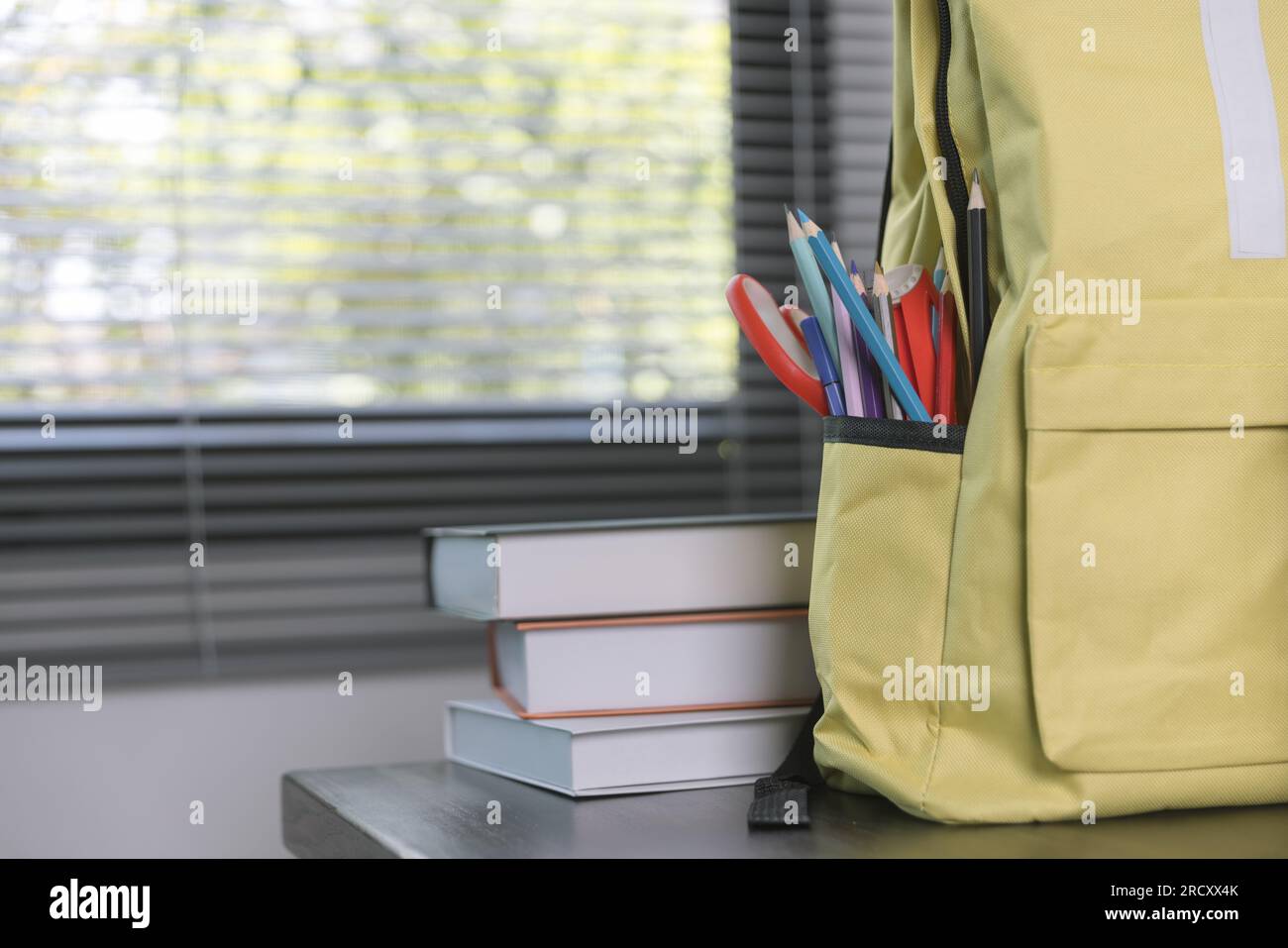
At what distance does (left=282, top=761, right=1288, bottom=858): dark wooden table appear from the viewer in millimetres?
583

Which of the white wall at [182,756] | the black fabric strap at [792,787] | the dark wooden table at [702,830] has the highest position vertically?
the black fabric strap at [792,787]

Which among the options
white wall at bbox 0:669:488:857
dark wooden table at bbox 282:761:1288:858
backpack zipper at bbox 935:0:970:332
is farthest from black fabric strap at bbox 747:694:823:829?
white wall at bbox 0:669:488:857

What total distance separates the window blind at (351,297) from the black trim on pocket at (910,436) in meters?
0.60

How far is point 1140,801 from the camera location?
63cm

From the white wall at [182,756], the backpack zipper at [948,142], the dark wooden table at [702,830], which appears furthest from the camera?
the white wall at [182,756]

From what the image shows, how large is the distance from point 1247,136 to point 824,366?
0.23 meters

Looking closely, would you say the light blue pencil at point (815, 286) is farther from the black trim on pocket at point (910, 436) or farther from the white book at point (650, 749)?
the white book at point (650, 749)

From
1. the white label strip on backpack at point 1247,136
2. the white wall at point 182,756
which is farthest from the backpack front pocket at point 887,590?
the white wall at point 182,756

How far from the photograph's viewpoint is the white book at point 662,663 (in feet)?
2.38

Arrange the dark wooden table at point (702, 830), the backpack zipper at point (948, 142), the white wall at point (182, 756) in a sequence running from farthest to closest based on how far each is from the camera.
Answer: the white wall at point (182, 756)
the backpack zipper at point (948, 142)
the dark wooden table at point (702, 830)

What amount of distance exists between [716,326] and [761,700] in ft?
1.94

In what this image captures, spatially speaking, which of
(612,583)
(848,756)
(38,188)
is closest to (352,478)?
(38,188)
